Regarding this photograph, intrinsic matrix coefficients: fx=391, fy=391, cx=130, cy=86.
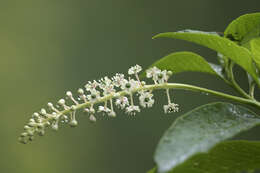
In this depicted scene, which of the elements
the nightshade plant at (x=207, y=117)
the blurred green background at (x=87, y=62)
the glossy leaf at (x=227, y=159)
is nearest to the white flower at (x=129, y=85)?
the nightshade plant at (x=207, y=117)

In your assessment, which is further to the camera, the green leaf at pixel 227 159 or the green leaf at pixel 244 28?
the green leaf at pixel 244 28

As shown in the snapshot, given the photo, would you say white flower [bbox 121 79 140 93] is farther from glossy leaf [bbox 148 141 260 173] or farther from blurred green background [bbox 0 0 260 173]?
blurred green background [bbox 0 0 260 173]

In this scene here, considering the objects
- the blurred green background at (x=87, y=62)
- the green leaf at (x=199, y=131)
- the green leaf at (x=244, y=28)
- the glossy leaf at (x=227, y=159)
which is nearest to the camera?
the green leaf at (x=199, y=131)

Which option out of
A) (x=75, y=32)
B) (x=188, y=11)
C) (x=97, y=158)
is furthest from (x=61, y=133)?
(x=188, y=11)

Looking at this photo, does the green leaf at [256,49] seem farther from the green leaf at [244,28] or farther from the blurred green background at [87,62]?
the blurred green background at [87,62]

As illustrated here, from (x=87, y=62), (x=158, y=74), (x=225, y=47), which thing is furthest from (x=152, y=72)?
(x=87, y=62)

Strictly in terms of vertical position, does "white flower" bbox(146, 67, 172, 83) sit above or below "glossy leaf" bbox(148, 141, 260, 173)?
above

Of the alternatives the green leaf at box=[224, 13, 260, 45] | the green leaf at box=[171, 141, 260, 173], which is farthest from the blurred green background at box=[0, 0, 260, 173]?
the green leaf at box=[171, 141, 260, 173]
